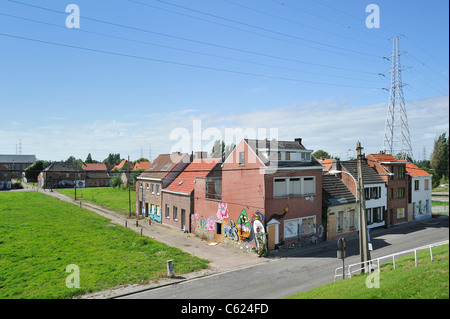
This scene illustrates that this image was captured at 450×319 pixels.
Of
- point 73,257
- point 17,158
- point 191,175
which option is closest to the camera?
point 73,257

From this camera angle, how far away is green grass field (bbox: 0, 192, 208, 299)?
15875 millimetres

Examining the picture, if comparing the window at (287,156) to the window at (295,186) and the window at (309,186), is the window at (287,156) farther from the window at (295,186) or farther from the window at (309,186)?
the window at (309,186)

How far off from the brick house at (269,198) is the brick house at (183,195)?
356 centimetres

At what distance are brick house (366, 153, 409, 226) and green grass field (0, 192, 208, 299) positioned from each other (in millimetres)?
25992

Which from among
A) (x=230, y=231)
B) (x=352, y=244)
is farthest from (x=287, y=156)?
(x=352, y=244)

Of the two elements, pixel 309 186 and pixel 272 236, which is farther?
pixel 309 186

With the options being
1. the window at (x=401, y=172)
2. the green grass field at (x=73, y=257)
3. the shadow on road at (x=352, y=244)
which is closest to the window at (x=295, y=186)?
the shadow on road at (x=352, y=244)

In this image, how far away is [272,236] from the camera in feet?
75.8

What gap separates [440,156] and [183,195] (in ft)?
254

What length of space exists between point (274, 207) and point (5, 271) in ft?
60.8

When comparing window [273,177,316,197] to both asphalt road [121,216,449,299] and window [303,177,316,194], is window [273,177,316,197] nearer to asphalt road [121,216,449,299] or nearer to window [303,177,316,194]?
window [303,177,316,194]

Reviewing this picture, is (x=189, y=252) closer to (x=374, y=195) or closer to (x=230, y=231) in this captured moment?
(x=230, y=231)
